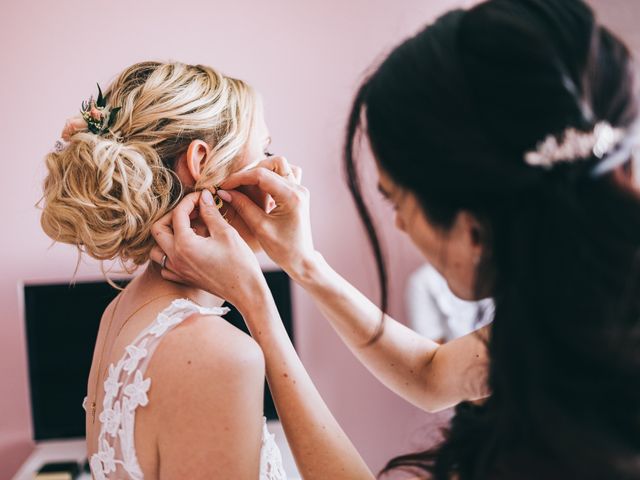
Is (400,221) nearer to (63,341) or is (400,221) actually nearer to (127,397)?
(127,397)

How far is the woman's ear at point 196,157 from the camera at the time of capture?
40.4 inches

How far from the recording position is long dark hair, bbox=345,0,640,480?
0.61 metres

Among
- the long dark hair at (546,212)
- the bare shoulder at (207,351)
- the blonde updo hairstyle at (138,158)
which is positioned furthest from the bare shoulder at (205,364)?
the long dark hair at (546,212)

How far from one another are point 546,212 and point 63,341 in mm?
1849

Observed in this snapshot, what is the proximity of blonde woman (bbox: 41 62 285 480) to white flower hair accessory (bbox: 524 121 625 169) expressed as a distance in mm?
484

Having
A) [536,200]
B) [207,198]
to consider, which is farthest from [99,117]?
[536,200]

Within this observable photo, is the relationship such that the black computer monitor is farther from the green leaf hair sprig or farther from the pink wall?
the green leaf hair sprig

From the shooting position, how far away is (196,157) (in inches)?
40.8

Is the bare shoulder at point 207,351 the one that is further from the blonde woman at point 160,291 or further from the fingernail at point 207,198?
the fingernail at point 207,198

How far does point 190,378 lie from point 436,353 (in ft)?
1.60

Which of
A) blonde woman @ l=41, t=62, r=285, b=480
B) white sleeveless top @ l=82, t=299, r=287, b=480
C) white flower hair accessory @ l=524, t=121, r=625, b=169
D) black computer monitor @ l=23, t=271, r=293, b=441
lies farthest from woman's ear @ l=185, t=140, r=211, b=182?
black computer monitor @ l=23, t=271, r=293, b=441

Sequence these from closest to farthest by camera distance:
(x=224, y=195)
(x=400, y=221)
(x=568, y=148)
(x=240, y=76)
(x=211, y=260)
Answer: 1. (x=568, y=148)
2. (x=400, y=221)
3. (x=211, y=260)
4. (x=224, y=195)
5. (x=240, y=76)

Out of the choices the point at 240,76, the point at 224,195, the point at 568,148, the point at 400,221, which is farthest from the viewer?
the point at 240,76

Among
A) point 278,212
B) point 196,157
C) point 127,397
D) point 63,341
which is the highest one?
point 196,157
